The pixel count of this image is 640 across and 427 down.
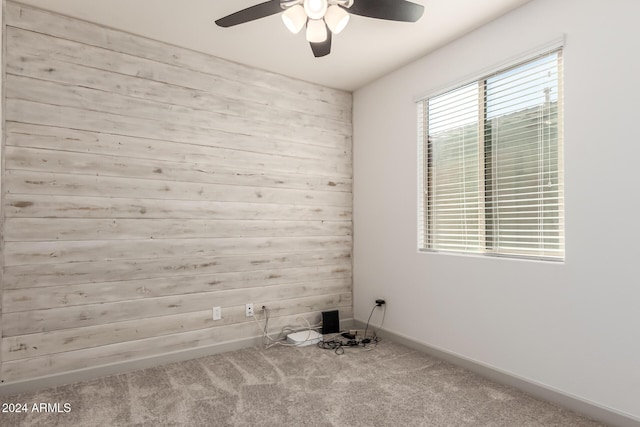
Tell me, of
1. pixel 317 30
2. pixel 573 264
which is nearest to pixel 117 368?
pixel 317 30

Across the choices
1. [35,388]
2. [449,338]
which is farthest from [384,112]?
[35,388]

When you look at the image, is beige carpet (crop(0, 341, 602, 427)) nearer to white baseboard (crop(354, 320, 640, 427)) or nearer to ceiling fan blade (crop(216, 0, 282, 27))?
white baseboard (crop(354, 320, 640, 427))

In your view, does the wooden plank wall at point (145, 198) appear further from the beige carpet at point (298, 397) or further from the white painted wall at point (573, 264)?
the white painted wall at point (573, 264)

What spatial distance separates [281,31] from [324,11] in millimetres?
835

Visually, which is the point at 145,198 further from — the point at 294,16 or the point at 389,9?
the point at 389,9

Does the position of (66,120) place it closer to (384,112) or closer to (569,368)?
(384,112)

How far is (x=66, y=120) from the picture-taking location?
8.55 ft

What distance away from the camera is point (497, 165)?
270 cm

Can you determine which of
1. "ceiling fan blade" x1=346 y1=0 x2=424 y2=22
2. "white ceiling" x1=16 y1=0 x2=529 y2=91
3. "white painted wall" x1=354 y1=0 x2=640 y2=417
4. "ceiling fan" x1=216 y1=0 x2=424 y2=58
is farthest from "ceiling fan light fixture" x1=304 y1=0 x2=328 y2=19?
"white painted wall" x1=354 y1=0 x2=640 y2=417

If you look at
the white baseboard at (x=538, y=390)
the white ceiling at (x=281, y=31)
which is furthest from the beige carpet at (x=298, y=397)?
the white ceiling at (x=281, y=31)

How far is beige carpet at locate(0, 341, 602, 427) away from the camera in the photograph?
6.88 ft

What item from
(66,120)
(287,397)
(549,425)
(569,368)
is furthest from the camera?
(66,120)

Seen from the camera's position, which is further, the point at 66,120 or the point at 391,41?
the point at 391,41

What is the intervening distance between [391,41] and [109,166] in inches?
92.9
